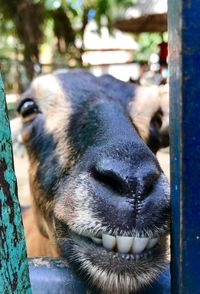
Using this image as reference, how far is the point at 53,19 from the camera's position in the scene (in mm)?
8820

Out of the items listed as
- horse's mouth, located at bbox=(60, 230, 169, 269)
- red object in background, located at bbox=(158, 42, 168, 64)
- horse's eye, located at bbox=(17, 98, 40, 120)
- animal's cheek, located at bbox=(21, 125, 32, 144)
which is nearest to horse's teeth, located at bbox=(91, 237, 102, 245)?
horse's mouth, located at bbox=(60, 230, 169, 269)

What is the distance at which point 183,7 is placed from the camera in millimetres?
765

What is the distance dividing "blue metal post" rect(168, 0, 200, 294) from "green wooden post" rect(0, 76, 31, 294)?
1.06ft

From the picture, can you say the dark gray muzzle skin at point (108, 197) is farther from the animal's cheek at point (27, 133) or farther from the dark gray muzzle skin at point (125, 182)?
the animal's cheek at point (27, 133)

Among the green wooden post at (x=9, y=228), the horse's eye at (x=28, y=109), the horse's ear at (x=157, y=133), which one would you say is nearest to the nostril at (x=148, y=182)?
the green wooden post at (x=9, y=228)

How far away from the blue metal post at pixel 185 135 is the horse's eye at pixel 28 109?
198 centimetres

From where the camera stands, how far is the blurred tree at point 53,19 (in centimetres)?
805

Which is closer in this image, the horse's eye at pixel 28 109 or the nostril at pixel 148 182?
the nostril at pixel 148 182

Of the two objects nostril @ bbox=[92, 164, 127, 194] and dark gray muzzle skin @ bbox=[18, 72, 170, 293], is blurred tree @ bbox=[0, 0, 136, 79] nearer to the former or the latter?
dark gray muzzle skin @ bbox=[18, 72, 170, 293]

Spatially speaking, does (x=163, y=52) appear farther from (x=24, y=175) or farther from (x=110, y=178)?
(x=110, y=178)

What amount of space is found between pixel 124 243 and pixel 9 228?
1.62 feet

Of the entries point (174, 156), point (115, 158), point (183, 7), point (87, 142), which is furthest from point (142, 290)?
point (183, 7)

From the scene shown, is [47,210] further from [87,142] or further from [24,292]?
[24,292]

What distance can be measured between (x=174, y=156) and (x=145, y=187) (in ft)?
1.51
